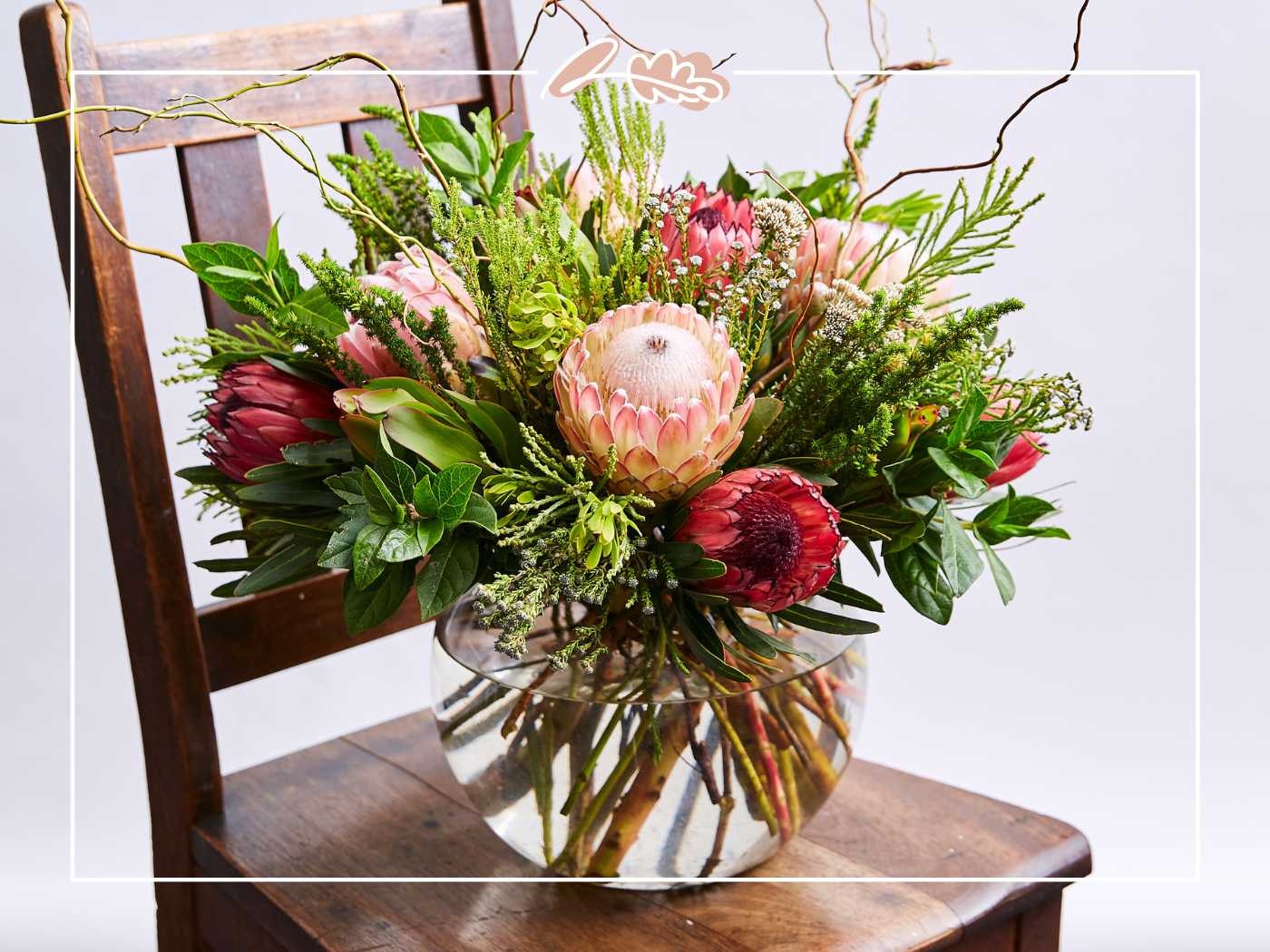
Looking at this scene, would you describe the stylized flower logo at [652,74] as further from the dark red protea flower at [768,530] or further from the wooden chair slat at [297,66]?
the wooden chair slat at [297,66]

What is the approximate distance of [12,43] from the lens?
136 cm

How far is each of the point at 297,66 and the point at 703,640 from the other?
1.74ft

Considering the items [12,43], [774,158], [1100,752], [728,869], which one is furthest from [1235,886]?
[12,43]

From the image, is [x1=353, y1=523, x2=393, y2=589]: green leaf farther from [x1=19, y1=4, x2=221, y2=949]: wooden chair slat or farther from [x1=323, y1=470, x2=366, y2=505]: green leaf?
[x1=19, y1=4, x2=221, y2=949]: wooden chair slat

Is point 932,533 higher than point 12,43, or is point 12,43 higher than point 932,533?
point 12,43

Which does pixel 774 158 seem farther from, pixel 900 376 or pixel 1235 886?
pixel 1235 886

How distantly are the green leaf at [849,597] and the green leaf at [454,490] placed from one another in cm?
19

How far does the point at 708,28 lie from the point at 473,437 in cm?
32

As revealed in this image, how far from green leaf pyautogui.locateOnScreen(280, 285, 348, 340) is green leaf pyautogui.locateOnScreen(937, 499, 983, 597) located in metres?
0.30

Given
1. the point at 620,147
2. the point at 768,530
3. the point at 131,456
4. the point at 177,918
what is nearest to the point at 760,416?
the point at 768,530

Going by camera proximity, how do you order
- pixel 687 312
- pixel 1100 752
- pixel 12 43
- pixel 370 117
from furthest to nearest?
pixel 12 43
pixel 370 117
pixel 1100 752
pixel 687 312

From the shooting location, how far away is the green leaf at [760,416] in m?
0.61

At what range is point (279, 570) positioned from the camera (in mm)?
674

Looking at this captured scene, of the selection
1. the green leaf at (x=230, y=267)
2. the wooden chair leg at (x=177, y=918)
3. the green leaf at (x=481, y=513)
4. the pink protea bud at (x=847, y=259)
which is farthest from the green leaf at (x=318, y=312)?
the wooden chair leg at (x=177, y=918)
